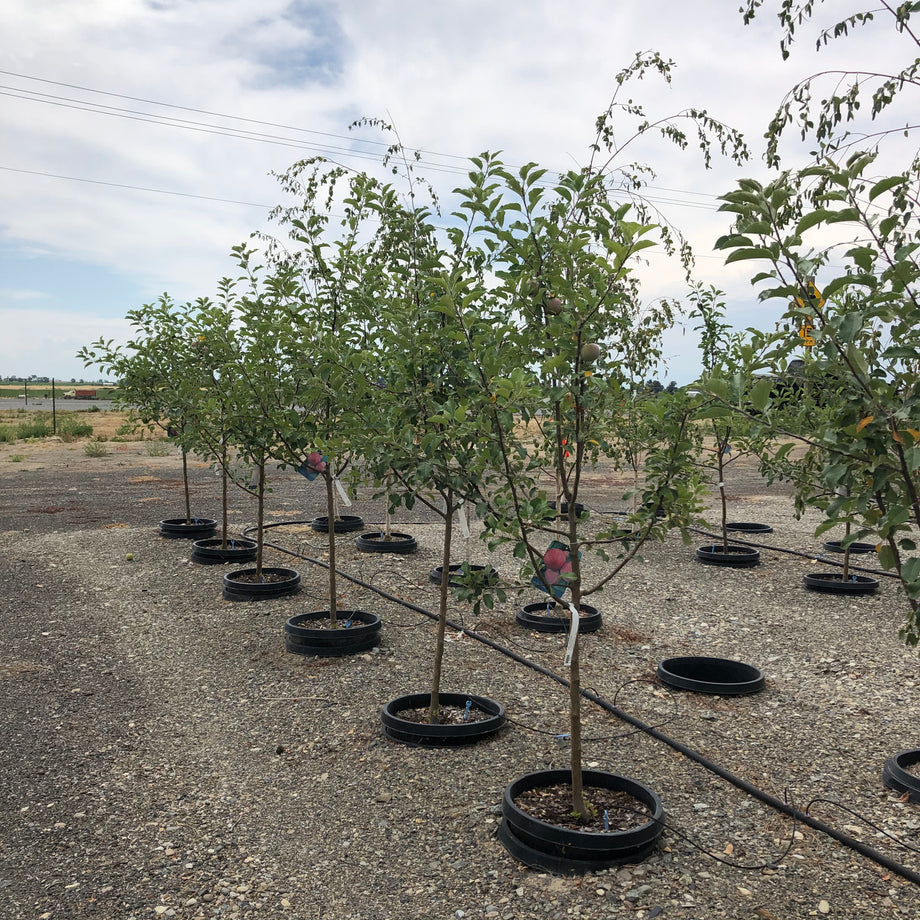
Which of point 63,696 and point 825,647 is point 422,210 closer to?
point 63,696

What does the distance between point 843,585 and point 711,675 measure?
8.49 feet

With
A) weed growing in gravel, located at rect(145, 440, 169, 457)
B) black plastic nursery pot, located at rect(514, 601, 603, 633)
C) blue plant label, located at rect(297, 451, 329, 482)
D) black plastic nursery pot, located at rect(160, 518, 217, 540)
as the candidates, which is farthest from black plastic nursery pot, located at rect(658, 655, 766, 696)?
weed growing in gravel, located at rect(145, 440, 169, 457)

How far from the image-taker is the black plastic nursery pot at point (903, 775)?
3.37m

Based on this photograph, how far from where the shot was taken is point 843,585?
6953 millimetres

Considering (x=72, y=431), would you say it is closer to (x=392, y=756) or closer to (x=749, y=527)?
(x=749, y=527)

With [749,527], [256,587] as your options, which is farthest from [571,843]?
[749,527]

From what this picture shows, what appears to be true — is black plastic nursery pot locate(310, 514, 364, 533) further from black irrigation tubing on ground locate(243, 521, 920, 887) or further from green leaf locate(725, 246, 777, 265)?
green leaf locate(725, 246, 777, 265)

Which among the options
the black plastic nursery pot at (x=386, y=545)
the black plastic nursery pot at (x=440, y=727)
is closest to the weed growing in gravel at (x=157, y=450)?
the black plastic nursery pot at (x=386, y=545)

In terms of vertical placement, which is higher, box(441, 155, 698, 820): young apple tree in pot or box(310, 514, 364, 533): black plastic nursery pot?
box(441, 155, 698, 820): young apple tree in pot

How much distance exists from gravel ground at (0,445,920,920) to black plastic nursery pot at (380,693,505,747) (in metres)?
0.07

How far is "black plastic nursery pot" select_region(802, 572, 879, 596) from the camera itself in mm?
6953

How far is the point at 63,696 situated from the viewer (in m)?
4.60

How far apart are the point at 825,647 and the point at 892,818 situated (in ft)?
8.13

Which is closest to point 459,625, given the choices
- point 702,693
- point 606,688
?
point 606,688
